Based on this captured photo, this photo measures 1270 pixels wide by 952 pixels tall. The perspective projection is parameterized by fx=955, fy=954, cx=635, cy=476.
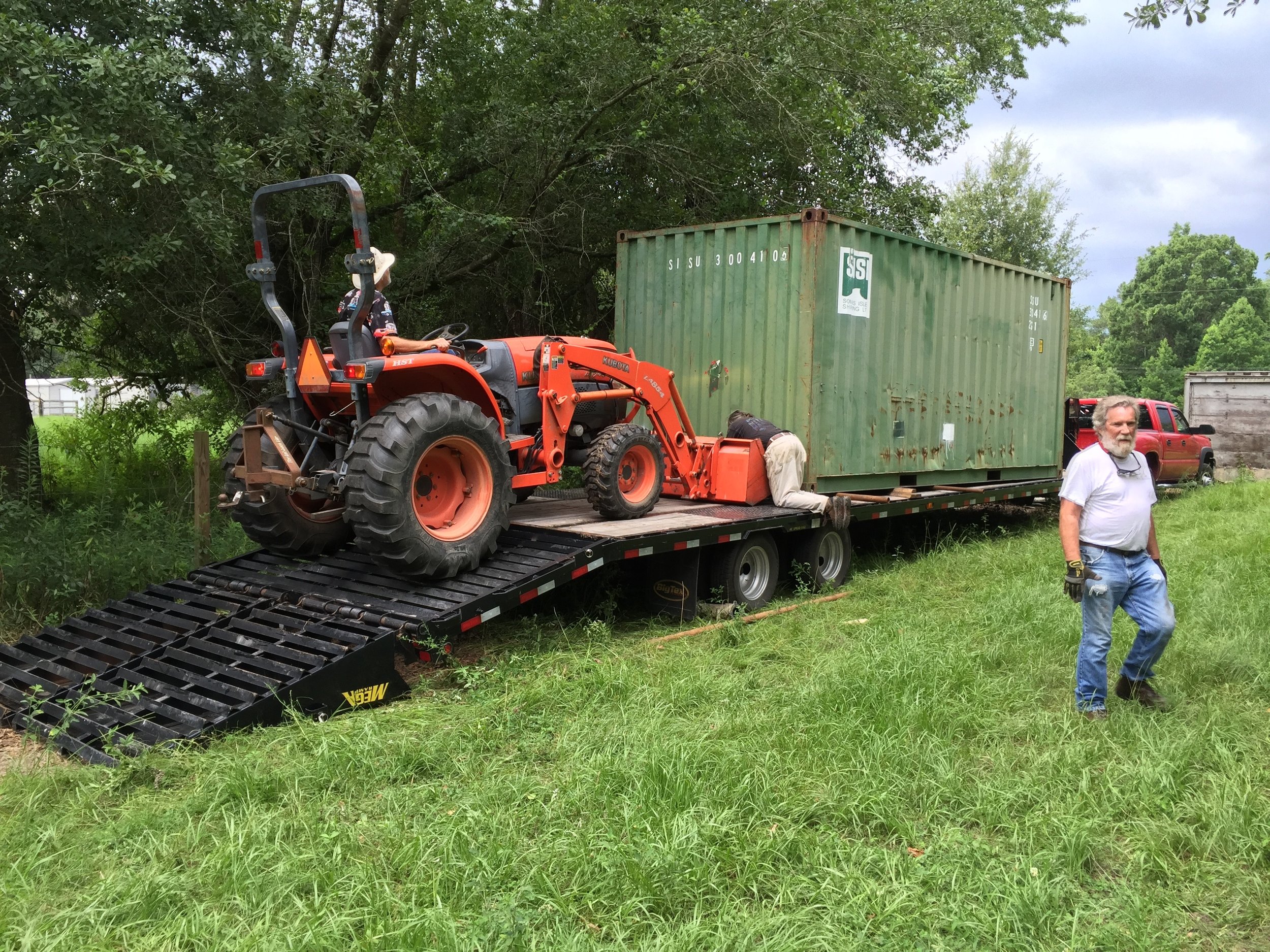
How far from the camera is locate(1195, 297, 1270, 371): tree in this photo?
143 feet

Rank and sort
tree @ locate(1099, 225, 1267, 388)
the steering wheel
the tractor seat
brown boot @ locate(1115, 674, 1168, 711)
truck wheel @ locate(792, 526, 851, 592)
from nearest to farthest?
brown boot @ locate(1115, 674, 1168, 711), the tractor seat, the steering wheel, truck wheel @ locate(792, 526, 851, 592), tree @ locate(1099, 225, 1267, 388)

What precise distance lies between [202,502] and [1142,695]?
6.39 metres

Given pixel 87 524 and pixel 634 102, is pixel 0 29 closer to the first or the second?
pixel 87 524

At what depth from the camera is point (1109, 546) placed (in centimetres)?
470

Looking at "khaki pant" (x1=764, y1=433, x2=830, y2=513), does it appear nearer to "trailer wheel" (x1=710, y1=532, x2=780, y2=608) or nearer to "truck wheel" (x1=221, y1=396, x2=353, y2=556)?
"trailer wheel" (x1=710, y1=532, x2=780, y2=608)

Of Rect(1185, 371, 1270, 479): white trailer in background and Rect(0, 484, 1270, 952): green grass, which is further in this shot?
Rect(1185, 371, 1270, 479): white trailer in background

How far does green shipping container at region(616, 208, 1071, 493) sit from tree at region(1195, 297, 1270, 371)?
40.7 meters

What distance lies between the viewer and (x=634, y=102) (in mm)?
10125

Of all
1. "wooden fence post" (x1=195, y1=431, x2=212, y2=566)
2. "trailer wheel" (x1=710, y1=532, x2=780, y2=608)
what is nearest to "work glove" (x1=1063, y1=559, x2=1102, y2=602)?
A: "trailer wheel" (x1=710, y1=532, x2=780, y2=608)

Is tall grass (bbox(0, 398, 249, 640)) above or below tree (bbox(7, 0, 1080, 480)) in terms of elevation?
below

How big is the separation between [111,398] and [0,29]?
20.6 ft

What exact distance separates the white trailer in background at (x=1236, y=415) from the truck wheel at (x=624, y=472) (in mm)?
16484

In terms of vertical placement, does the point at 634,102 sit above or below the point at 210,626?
above

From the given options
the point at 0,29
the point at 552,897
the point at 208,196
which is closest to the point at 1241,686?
the point at 552,897
